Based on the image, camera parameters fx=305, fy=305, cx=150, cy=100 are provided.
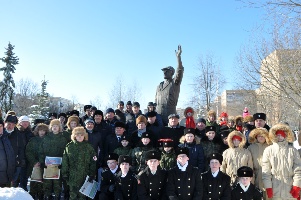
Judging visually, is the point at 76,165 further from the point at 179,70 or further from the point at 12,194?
the point at 12,194

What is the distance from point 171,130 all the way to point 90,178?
239cm

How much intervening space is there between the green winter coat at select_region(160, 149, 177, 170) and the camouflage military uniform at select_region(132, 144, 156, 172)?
0.32 meters

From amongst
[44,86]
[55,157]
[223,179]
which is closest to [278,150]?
[223,179]

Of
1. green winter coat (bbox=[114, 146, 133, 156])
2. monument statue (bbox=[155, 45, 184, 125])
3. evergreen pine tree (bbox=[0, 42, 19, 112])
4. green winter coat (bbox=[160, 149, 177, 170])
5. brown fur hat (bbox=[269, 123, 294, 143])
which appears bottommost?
green winter coat (bbox=[160, 149, 177, 170])

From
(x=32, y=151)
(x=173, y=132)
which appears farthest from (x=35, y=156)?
(x=173, y=132)

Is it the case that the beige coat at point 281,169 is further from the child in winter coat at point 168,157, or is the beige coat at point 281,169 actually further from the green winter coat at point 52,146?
the green winter coat at point 52,146

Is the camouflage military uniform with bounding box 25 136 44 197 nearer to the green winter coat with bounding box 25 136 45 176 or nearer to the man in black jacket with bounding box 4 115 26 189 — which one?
the green winter coat with bounding box 25 136 45 176

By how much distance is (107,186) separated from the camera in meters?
6.68

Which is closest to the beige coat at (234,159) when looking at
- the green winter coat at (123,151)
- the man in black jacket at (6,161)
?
the green winter coat at (123,151)

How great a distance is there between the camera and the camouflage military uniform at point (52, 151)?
7375mm

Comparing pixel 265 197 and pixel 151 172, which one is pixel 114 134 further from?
pixel 265 197

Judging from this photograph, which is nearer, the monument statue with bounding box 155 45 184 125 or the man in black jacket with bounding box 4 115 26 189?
the man in black jacket with bounding box 4 115 26 189

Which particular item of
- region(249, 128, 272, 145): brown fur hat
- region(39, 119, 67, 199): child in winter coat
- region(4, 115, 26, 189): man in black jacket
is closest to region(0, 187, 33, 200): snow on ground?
region(39, 119, 67, 199): child in winter coat

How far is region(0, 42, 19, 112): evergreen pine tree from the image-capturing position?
1537 inches
